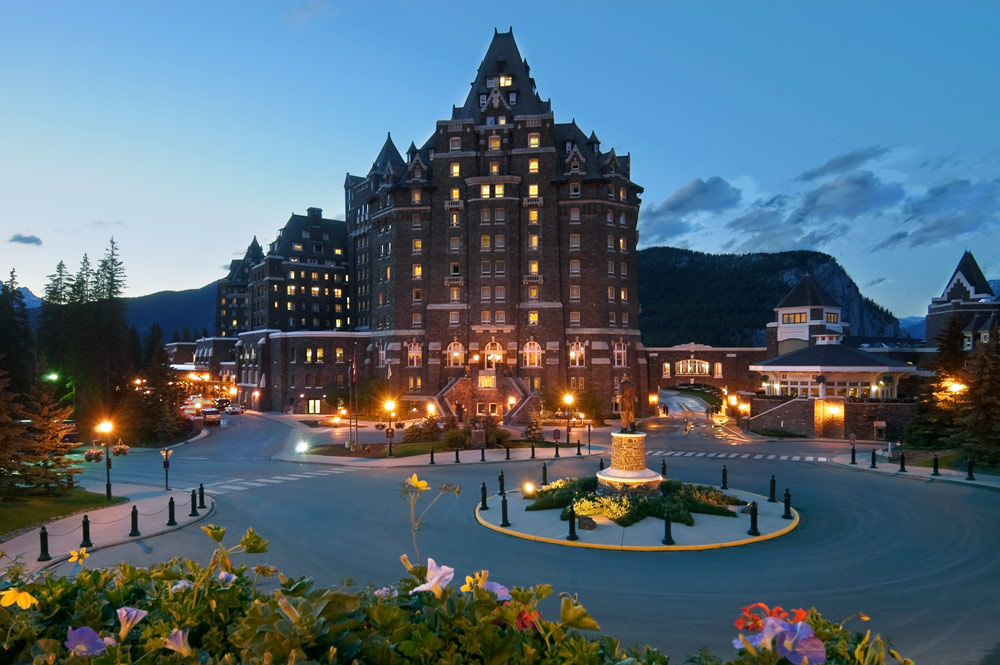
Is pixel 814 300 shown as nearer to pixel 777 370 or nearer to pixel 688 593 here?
pixel 777 370

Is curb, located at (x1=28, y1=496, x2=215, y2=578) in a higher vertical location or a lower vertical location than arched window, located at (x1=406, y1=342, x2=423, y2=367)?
lower

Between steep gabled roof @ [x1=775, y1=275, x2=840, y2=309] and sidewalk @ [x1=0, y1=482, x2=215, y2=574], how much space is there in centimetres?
5770

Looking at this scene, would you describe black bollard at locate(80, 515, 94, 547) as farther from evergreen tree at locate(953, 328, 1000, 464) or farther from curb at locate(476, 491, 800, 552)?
evergreen tree at locate(953, 328, 1000, 464)

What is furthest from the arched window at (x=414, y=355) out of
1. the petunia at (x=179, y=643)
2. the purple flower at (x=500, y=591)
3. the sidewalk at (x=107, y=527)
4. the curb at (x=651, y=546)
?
the petunia at (x=179, y=643)

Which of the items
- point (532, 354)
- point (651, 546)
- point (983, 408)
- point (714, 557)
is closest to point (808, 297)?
point (532, 354)

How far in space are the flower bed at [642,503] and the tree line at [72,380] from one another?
1902cm

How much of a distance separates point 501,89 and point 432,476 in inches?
1895

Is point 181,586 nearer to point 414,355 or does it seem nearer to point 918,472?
point 918,472

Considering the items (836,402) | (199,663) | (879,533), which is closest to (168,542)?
(199,663)

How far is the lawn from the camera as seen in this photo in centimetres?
1914

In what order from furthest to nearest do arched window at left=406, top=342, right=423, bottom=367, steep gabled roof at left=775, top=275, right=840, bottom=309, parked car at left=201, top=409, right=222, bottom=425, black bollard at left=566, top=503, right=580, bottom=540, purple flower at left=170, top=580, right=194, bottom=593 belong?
arched window at left=406, top=342, right=423, bottom=367 < steep gabled roof at left=775, top=275, right=840, bottom=309 < parked car at left=201, top=409, right=222, bottom=425 < black bollard at left=566, top=503, right=580, bottom=540 < purple flower at left=170, top=580, right=194, bottom=593

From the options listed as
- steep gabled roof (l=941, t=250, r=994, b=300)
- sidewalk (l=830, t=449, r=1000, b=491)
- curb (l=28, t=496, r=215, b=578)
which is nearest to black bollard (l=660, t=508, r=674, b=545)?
curb (l=28, t=496, r=215, b=578)

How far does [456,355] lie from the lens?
59094mm

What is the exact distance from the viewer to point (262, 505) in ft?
71.7
